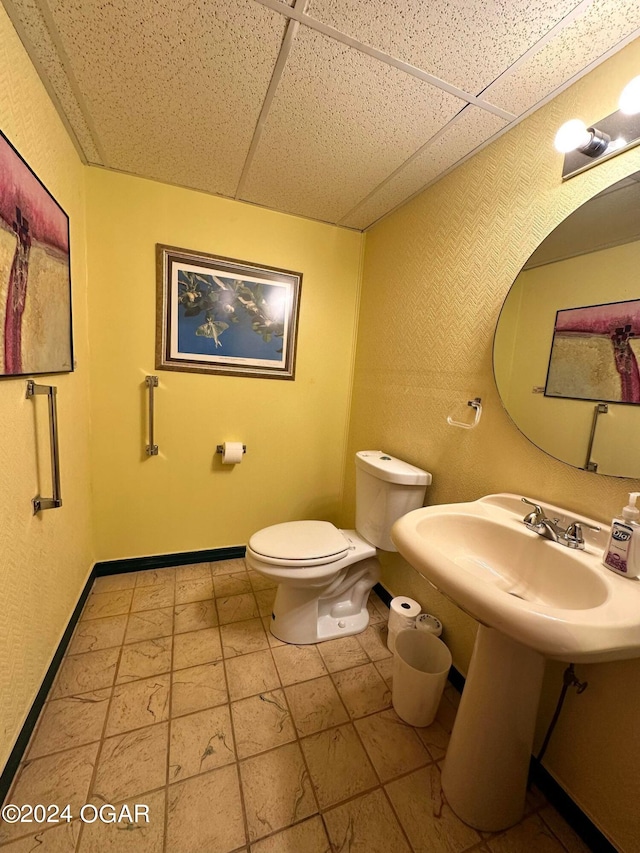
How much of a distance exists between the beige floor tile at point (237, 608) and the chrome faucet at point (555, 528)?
1336 millimetres

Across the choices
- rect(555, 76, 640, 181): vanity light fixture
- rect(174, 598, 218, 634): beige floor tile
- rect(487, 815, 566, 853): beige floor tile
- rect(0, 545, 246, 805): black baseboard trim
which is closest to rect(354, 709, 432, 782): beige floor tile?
rect(487, 815, 566, 853): beige floor tile

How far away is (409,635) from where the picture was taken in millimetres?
1302

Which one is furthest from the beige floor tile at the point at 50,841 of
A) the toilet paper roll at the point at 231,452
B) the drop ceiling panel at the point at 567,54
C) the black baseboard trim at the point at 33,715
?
the drop ceiling panel at the point at 567,54

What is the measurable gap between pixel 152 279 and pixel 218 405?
73 cm

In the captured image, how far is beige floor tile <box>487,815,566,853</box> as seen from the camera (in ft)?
2.82

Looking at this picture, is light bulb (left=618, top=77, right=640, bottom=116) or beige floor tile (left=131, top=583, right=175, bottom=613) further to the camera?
beige floor tile (left=131, top=583, right=175, bottom=613)

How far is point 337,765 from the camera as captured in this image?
1016mm

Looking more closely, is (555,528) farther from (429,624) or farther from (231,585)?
(231,585)

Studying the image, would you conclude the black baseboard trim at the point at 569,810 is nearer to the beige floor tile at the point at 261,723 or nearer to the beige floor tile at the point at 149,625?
the beige floor tile at the point at 261,723

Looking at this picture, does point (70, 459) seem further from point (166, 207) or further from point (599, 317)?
point (599, 317)

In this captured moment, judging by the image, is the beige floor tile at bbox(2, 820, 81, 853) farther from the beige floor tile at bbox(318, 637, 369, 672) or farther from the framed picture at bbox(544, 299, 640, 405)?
the framed picture at bbox(544, 299, 640, 405)

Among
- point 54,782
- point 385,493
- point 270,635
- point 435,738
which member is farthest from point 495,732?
point 54,782

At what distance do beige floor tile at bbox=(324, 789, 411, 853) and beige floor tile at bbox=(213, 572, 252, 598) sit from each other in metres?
1.02

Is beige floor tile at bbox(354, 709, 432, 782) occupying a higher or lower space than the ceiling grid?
lower
